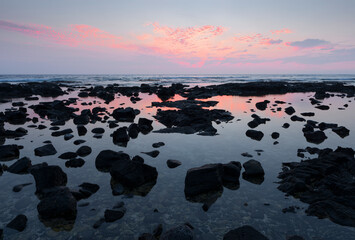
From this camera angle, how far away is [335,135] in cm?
1498

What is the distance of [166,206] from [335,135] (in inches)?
549

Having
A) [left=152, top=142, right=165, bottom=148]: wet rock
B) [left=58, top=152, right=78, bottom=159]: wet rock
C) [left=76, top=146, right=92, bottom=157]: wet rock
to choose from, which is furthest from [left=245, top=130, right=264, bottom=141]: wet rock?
[left=58, top=152, right=78, bottom=159]: wet rock

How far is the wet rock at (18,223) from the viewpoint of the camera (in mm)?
5910

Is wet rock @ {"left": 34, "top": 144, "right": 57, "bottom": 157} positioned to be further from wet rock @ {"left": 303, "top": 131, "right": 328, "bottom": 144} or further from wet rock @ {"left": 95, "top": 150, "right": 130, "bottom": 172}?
wet rock @ {"left": 303, "top": 131, "right": 328, "bottom": 144}

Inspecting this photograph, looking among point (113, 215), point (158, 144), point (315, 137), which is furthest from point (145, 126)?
point (315, 137)

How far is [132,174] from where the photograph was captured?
27.3 ft

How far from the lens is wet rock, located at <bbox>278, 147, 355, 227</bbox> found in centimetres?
657

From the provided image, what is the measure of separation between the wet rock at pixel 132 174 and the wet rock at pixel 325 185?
16.5ft

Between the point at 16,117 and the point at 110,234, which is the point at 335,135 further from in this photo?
the point at 16,117

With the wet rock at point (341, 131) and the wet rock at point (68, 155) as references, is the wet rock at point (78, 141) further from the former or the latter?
the wet rock at point (341, 131)

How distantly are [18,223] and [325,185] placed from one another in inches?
392

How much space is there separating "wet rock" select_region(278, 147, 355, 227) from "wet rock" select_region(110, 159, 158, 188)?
5.04 metres

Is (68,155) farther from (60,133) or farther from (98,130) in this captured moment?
(60,133)

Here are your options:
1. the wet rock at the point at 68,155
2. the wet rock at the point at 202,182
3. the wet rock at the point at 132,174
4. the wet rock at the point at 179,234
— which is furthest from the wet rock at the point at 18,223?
the wet rock at the point at 68,155
